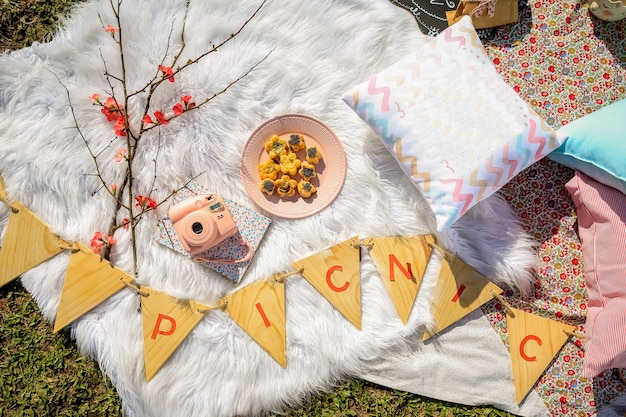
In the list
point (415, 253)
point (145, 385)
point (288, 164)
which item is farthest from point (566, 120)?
point (145, 385)

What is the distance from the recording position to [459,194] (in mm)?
1290

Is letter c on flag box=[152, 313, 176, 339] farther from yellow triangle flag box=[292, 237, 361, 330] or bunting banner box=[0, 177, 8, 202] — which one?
bunting banner box=[0, 177, 8, 202]

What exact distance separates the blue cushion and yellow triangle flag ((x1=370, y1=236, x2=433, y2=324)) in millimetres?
517

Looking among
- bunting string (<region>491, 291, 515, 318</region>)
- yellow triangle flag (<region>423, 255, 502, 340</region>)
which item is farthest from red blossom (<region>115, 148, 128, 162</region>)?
bunting string (<region>491, 291, 515, 318</region>)

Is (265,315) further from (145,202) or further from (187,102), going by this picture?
(187,102)

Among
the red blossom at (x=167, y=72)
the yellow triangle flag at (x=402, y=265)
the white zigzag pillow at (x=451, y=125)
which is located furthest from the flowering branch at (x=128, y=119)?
the yellow triangle flag at (x=402, y=265)

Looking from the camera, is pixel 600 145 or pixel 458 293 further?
pixel 458 293

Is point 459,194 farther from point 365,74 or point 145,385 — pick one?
point 145,385

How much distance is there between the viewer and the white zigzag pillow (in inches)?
50.7

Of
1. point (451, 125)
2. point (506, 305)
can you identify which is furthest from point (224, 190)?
point (506, 305)

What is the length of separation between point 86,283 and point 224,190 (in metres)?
0.53

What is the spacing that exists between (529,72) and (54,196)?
1.65m

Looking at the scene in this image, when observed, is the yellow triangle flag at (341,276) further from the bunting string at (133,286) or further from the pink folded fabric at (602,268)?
the pink folded fabric at (602,268)

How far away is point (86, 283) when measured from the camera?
4.74 feet
